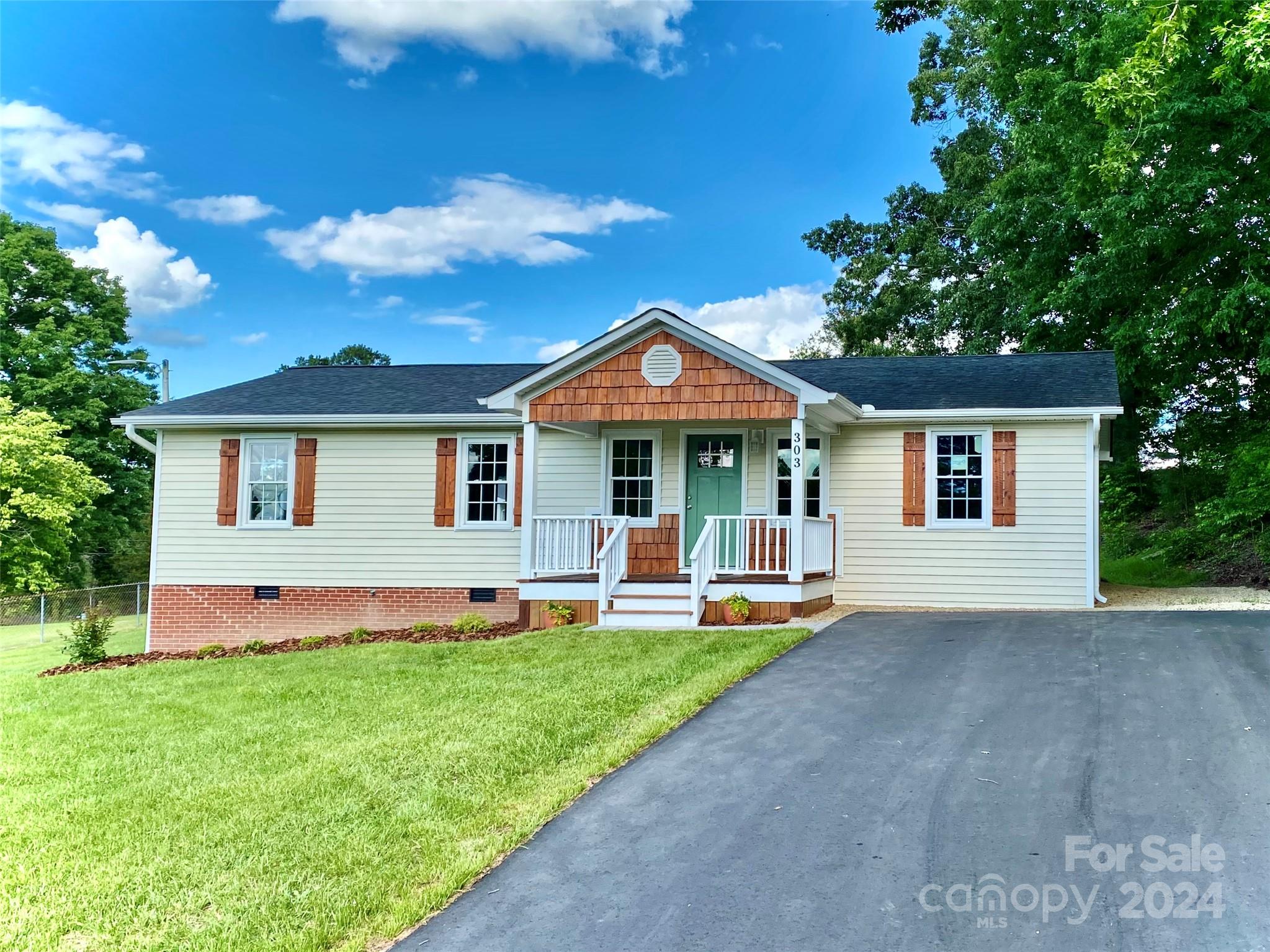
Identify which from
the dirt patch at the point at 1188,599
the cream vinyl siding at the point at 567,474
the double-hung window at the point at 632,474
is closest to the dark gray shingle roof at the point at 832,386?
the cream vinyl siding at the point at 567,474

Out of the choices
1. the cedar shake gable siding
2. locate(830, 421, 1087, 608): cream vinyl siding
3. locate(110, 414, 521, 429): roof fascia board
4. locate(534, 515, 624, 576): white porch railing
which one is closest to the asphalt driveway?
the cedar shake gable siding

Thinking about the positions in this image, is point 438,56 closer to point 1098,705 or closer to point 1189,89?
point 1189,89

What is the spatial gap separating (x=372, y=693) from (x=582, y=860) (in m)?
4.14

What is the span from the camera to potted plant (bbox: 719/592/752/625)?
11.0m

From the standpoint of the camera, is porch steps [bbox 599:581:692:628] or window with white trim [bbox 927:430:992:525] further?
window with white trim [bbox 927:430:992:525]

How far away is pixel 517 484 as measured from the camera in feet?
44.9

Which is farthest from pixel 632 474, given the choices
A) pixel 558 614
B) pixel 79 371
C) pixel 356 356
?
pixel 356 356

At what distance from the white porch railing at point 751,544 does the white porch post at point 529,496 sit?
232 cm

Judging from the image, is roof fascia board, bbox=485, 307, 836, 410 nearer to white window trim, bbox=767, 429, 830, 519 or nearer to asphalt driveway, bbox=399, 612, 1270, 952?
white window trim, bbox=767, 429, 830, 519

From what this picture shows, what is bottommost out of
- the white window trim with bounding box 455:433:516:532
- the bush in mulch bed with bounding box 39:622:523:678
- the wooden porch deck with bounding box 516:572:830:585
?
the bush in mulch bed with bounding box 39:622:523:678

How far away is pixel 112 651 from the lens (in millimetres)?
15984

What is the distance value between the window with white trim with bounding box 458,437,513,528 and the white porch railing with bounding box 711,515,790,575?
337cm

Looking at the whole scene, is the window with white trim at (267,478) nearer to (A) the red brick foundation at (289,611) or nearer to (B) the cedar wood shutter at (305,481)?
(B) the cedar wood shutter at (305,481)

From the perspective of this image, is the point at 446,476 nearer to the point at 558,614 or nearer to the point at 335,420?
the point at 335,420
